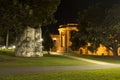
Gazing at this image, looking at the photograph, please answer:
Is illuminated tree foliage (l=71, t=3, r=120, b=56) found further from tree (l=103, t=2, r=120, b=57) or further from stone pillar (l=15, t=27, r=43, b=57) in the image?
stone pillar (l=15, t=27, r=43, b=57)

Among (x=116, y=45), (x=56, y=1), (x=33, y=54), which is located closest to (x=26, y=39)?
(x=33, y=54)

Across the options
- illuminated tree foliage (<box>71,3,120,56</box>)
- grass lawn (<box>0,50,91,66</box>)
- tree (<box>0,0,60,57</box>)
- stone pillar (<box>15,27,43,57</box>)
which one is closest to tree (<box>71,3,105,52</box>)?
illuminated tree foliage (<box>71,3,120,56</box>)

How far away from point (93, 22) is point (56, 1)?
2553cm

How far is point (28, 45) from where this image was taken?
44.9 metres

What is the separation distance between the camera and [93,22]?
56.9 m

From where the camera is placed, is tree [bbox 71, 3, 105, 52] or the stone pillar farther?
tree [bbox 71, 3, 105, 52]

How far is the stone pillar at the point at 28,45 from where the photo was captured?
44906 mm

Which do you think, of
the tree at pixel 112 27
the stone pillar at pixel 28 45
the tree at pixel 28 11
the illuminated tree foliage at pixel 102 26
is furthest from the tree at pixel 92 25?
the tree at pixel 28 11

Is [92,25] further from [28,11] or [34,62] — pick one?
[28,11]

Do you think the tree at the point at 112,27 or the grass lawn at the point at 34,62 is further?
the tree at the point at 112,27

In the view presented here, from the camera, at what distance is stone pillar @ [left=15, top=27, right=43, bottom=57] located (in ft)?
147

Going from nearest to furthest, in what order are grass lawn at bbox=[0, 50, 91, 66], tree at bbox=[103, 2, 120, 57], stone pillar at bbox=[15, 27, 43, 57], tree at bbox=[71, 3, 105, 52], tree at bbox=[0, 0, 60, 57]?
tree at bbox=[0, 0, 60, 57], grass lawn at bbox=[0, 50, 91, 66], stone pillar at bbox=[15, 27, 43, 57], tree at bbox=[103, 2, 120, 57], tree at bbox=[71, 3, 105, 52]

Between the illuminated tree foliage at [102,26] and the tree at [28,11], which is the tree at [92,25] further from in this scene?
the tree at [28,11]

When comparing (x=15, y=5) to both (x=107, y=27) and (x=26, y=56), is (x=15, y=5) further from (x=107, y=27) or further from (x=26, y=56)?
(x=107, y=27)
